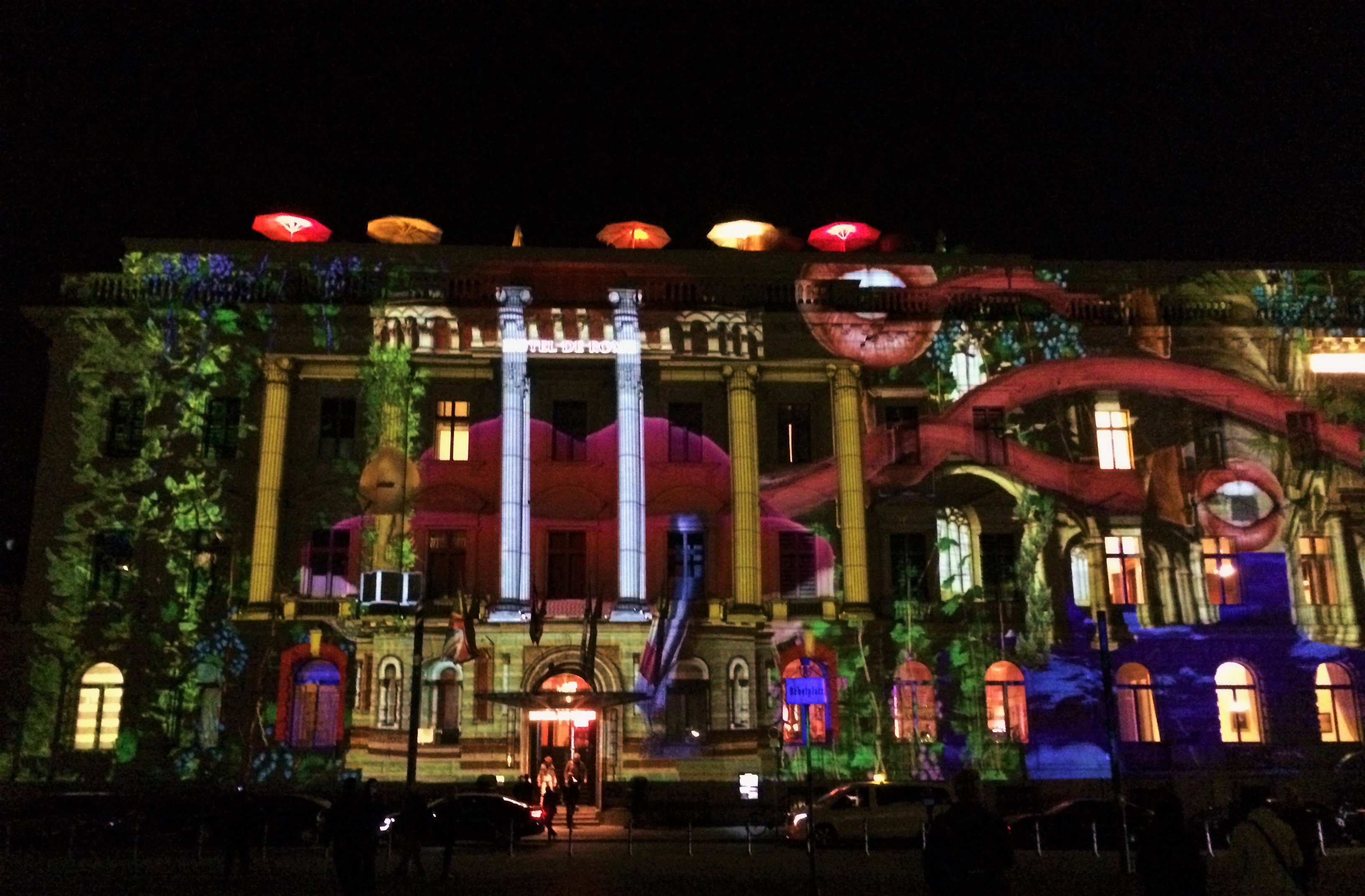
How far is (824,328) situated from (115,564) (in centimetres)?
2507

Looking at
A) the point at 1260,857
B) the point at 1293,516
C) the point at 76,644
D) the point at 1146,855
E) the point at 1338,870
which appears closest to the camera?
the point at 1260,857

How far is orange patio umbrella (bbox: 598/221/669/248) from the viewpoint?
152 ft

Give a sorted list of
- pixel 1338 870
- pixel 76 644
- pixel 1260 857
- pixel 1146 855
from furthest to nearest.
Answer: pixel 76 644 < pixel 1338 870 < pixel 1146 855 < pixel 1260 857

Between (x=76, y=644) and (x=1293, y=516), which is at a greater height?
(x=1293, y=516)

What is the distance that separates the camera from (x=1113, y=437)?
4419cm

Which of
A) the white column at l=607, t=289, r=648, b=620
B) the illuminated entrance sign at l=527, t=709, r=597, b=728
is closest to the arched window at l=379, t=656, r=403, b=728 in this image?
the illuminated entrance sign at l=527, t=709, r=597, b=728

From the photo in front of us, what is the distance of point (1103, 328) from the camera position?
44.7 meters

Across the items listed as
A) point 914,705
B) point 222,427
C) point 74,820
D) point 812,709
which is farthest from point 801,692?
point 222,427

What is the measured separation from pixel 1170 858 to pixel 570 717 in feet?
94.9

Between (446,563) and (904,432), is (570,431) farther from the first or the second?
(904,432)

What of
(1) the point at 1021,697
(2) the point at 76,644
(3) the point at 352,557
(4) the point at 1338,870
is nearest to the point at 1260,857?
(4) the point at 1338,870

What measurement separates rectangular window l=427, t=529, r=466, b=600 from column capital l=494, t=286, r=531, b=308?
25.9 feet

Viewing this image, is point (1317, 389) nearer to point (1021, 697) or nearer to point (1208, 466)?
point (1208, 466)

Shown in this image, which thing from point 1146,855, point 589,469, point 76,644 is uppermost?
point 589,469
